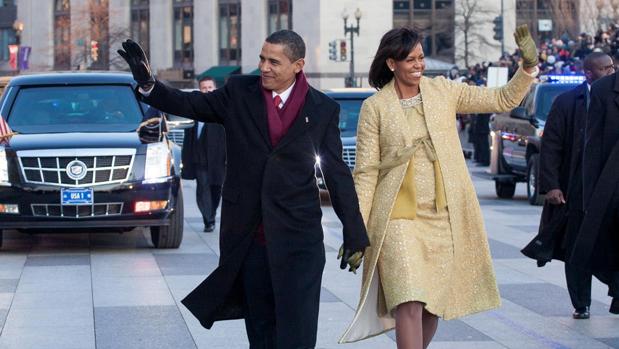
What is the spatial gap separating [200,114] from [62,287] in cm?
518

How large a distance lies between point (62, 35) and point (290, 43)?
85.1 meters

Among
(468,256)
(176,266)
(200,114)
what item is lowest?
(176,266)

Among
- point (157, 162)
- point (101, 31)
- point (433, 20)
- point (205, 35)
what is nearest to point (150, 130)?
point (157, 162)

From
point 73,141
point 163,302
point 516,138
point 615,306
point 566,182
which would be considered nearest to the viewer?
point 615,306

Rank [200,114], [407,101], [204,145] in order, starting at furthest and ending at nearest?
[204,145], [407,101], [200,114]

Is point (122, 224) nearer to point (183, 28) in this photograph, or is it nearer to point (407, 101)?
point (407, 101)

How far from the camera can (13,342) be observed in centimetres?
867

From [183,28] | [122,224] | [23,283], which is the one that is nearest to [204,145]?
[122,224]

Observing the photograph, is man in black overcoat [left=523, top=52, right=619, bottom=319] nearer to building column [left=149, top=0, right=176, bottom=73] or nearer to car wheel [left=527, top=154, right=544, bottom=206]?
car wheel [left=527, top=154, right=544, bottom=206]

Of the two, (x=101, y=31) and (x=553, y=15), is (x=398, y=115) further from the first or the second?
(x=101, y=31)

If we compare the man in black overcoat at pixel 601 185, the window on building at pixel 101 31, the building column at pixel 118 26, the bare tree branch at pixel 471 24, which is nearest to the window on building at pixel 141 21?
the building column at pixel 118 26

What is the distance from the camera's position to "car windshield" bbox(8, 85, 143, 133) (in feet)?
47.0

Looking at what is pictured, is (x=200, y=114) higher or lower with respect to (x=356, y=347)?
higher

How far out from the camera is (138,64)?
6.15 m
